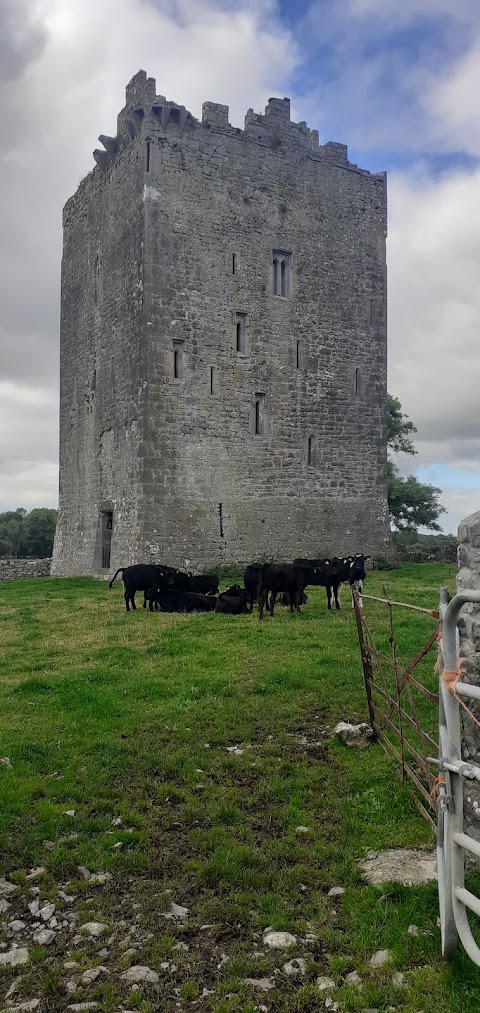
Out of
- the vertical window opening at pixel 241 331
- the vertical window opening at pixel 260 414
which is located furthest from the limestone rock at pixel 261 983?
the vertical window opening at pixel 241 331

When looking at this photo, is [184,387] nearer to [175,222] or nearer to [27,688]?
[175,222]

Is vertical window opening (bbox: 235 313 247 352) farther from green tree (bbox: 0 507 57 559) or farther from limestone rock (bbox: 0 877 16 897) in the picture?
green tree (bbox: 0 507 57 559)

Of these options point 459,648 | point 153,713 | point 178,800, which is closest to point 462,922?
point 459,648

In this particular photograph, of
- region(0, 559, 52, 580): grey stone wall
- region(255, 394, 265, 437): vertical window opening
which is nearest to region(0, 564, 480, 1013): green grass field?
region(255, 394, 265, 437): vertical window opening

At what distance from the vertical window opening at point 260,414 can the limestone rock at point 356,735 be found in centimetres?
1862

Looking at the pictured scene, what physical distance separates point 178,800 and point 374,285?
1008 inches

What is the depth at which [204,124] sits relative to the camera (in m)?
24.3

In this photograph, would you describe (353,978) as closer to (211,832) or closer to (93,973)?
(93,973)

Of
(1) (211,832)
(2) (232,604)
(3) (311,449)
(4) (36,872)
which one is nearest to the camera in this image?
(4) (36,872)

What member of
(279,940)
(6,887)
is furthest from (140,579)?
(279,940)

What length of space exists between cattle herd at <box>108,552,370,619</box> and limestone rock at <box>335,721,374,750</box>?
691 centimetres

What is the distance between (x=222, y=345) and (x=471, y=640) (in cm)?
2112

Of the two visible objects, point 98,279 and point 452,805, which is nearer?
point 452,805

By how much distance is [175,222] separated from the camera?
932 inches
